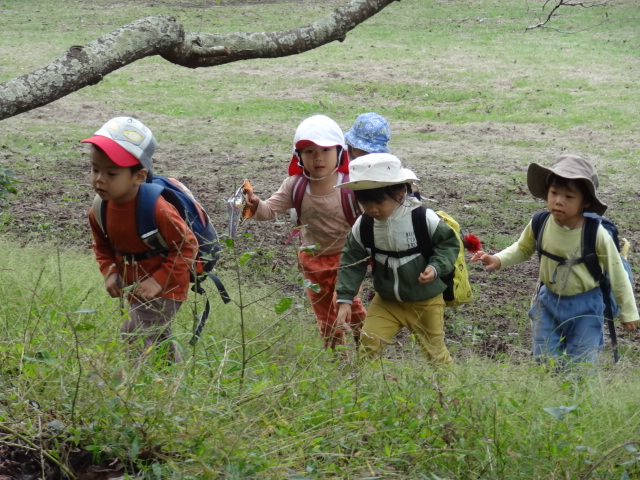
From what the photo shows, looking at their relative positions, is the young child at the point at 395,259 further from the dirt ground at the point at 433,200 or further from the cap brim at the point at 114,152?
the cap brim at the point at 114,152

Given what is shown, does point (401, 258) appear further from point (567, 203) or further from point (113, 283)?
point (113, 283)

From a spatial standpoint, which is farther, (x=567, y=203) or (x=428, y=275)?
(x=567, y=203)

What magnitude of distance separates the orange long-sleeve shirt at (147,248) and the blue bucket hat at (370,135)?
156 centimetres

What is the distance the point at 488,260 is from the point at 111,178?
2080mm

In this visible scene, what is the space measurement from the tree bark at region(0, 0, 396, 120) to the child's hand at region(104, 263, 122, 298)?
3.80ft

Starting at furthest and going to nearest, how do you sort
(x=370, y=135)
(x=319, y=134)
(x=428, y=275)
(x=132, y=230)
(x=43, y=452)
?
(x=370, y=135), (x=319, y=134), (x=428, y=275), (x=132, y=230), (x=43, y=452)

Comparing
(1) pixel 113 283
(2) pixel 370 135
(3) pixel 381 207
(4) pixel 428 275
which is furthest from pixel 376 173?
(1) pixel 113 283

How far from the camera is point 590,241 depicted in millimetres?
4484

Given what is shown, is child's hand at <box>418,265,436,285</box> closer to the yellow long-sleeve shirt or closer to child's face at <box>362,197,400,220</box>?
child's face at <box>362,197,400,220</box>

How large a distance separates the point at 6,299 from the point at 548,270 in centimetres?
289

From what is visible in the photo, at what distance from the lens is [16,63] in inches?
742

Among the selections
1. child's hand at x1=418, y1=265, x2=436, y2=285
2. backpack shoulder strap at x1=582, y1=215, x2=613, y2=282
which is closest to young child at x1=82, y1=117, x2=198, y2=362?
child's hand at x1=418, y1=265, x2=436, y2=285

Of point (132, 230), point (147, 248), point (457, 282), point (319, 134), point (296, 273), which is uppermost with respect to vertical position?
point (319, 134)

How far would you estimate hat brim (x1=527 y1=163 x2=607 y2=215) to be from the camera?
4422mm
